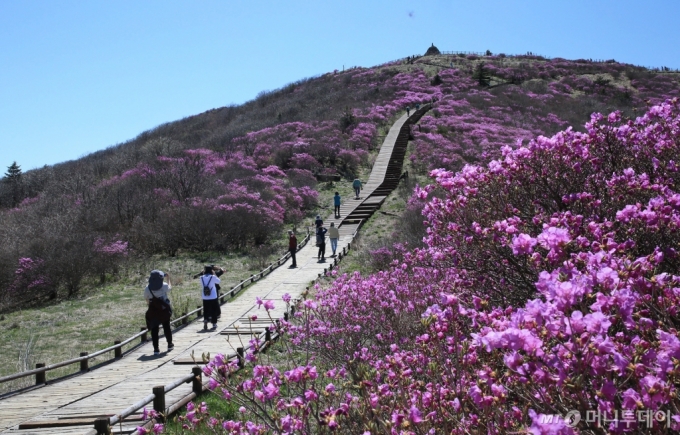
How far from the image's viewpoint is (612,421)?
227 cm

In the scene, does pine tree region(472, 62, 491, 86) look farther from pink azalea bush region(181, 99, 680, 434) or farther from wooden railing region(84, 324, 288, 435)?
wooden railing region(84, 324, 288, 435)

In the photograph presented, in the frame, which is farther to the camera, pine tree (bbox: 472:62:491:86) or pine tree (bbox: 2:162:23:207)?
pine tree (bbox: 472:62:491:86)

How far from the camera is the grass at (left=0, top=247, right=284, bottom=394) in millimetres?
12648

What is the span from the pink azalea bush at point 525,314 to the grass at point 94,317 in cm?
725

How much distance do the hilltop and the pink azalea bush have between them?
1.02m

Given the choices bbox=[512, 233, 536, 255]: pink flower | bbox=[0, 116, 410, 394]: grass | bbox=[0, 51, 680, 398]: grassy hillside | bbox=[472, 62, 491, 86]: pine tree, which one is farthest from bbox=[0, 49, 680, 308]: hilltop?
bbox=[512, 233, 536, 255]: pink flower

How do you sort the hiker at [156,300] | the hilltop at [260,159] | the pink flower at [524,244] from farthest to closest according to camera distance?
1. the hilltop at [260,159]
2. the hiker at [156,300]
3. the pink flower at [524,244]

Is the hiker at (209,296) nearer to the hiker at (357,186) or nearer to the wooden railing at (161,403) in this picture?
the wooden railing at (161,403)

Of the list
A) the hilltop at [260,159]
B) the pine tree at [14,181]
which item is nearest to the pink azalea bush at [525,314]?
the hilltop at [260,159]

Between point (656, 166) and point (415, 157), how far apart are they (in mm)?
31659

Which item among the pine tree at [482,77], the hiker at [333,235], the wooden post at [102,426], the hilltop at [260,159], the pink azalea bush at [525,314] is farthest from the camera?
the pine tree at [482,77]

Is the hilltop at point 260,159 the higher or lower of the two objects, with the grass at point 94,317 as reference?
higher

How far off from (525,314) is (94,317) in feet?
53.0

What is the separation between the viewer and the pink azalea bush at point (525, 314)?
228 centimetres
